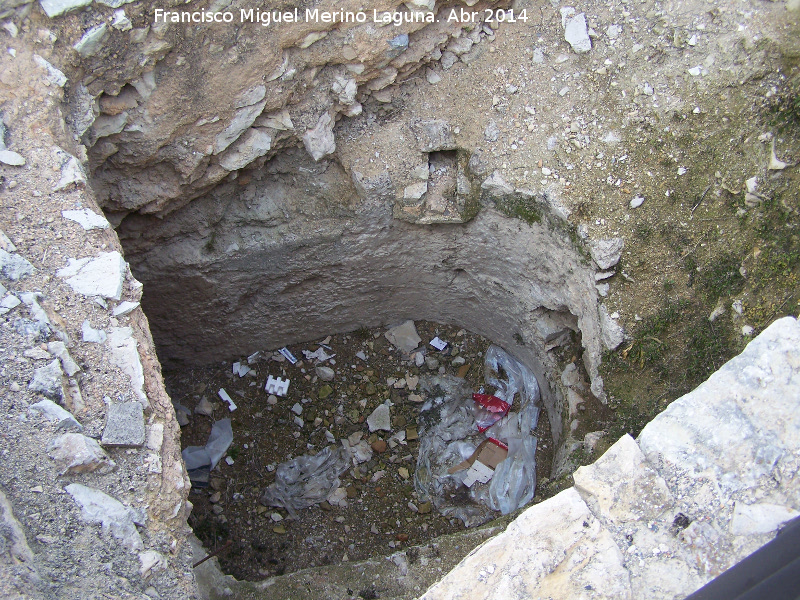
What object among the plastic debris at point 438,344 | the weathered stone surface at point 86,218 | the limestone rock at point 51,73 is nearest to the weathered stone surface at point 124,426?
the weathered stone surface at point 86,218

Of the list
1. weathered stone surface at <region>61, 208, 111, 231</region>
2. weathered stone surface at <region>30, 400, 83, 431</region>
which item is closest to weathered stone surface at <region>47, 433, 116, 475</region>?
weathered stone surface at <region>30, 400, 83, 431</region>

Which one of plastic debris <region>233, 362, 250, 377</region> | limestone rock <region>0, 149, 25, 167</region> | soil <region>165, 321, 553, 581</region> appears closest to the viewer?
limestone rock <region>0, 149, 25, 167</region>

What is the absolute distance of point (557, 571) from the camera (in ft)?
5.81

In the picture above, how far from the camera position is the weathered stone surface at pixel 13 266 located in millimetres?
2145

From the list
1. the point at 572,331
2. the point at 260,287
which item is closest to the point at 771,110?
the point at 572,331

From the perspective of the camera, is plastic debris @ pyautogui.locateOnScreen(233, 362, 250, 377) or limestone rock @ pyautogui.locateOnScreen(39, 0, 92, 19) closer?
limestone rock @ pyautogui.locateOnScreen(39, 0, 92, 19)

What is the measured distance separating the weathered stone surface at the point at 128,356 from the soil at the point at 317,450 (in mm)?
2019

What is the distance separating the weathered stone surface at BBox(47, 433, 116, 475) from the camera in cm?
191

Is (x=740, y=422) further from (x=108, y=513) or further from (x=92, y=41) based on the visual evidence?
(x=92, y=41)

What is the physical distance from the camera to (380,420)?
409 cm

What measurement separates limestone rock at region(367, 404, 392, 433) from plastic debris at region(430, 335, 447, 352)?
1.96 ft

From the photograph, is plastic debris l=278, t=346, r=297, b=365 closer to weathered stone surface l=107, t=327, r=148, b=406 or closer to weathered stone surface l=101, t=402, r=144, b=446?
weathered stone surface l=107, t=327, r=148, b=406

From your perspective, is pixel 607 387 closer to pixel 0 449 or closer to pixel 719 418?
pixel 719 418

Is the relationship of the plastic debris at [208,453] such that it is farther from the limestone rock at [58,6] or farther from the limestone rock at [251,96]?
the limestone rock at [58,6]
